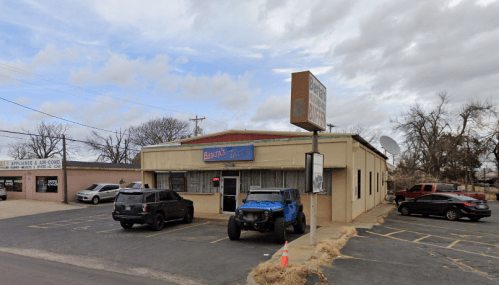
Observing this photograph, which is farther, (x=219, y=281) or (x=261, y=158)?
(x=261, y=158)

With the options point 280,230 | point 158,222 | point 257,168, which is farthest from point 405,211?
point 158,222

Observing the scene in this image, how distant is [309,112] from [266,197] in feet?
13.1

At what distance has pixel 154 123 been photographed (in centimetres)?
6044

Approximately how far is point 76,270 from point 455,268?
29.0ft

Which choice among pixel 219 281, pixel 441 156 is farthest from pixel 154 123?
pixel 219 281

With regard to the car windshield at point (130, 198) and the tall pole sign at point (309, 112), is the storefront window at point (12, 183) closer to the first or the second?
the car windshield at point (130, 198)

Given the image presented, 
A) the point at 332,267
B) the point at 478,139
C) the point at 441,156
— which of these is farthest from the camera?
the point at 441,156

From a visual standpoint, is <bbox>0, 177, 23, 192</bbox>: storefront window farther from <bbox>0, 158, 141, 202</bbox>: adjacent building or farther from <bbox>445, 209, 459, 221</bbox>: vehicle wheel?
<bbox>445, 209, 459, 221</bbox>: vehicle wheel

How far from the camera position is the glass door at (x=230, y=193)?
19.8 meters

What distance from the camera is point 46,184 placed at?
107ft

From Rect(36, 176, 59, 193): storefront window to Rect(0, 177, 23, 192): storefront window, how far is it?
9.04 feet

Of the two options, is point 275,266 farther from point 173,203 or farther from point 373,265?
point 173,203

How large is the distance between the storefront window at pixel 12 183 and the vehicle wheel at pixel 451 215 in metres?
35.5

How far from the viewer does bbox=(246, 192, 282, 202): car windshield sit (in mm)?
12577
